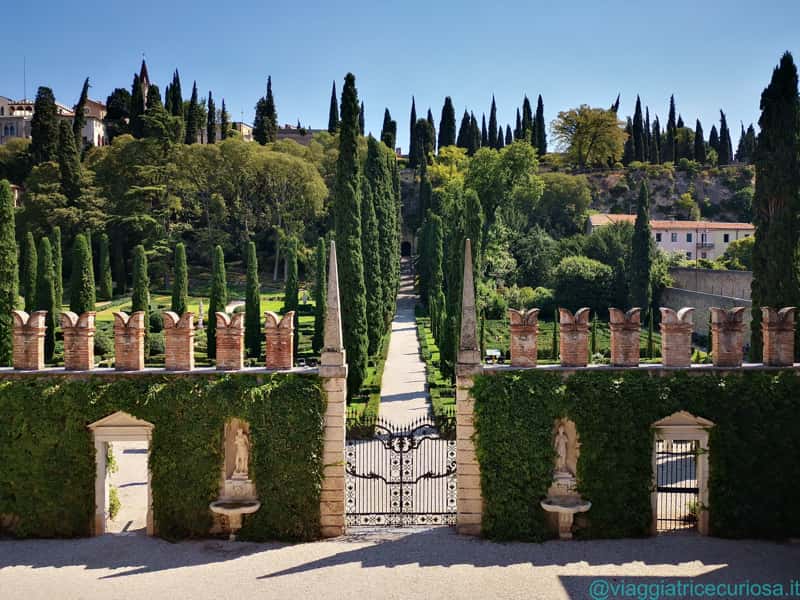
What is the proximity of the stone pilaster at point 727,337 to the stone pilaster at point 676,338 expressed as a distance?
531mm

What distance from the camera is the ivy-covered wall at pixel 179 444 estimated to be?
1324cm

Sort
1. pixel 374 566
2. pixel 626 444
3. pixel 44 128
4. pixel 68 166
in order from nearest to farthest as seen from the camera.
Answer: pixel 374 566 → pixel 626 444 → pixel 68 166 → pixel 44 128

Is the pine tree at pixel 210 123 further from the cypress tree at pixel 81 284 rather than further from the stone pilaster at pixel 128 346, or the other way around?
the stone pilaster at pixel 128 346

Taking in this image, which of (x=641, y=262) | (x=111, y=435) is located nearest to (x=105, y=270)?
(x=641, y=262)

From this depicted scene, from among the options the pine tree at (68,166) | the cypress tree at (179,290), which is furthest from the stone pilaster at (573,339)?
the pine tree at (68,166)

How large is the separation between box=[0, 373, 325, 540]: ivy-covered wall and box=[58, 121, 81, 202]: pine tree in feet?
172

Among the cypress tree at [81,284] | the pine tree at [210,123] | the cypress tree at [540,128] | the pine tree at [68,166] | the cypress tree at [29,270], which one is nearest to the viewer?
the cypress tree at [81,284]

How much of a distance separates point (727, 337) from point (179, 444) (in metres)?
10.8

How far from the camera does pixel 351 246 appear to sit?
29.0m

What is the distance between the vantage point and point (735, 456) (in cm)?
1327

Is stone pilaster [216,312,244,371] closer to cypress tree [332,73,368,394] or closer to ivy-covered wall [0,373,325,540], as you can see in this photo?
ivy-covered wall [0,373,325,540]

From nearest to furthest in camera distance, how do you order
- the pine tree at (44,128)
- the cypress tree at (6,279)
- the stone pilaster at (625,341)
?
the stone pilaster at (625,341) < the cypress tree at (6,279) < the pine tree at (44,128)

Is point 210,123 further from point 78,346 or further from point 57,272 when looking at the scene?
point 78,346

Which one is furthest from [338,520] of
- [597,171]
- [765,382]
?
[597,171]
